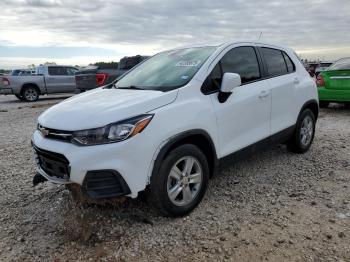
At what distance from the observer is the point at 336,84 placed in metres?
9.41

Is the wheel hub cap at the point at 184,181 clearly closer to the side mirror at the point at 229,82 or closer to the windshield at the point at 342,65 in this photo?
the side mirror at the point at 229,82

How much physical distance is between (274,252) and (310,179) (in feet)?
6.17

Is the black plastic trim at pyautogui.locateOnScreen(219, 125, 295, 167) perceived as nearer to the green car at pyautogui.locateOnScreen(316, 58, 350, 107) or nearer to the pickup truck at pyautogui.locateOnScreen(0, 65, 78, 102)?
the green car at pyautogui.locateOnScreen(316, 58, 350, 107)

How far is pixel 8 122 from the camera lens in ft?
32.6

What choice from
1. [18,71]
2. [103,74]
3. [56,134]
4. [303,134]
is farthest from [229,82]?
[18,71]

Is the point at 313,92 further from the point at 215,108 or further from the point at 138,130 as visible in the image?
the point at 138,130

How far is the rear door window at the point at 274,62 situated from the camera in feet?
15.9

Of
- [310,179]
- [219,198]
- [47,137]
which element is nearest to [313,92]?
[310,179]

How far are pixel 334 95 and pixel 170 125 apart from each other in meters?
7.59

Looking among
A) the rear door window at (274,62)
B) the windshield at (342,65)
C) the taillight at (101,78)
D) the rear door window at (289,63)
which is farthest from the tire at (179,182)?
the taillight at (101,78)

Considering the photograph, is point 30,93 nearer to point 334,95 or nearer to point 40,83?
point 40,83

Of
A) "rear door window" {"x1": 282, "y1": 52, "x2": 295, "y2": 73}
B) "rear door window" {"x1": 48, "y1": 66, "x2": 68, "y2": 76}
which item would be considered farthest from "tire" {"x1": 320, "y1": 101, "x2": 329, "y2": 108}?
"rear door window" {"x1": 48, "y1": 66, "x2": 68, "y2": 76}

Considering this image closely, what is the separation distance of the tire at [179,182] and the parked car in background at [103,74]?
7585 millimetres

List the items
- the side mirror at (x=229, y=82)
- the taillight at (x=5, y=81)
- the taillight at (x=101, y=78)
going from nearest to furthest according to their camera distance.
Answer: the side mirror at (x=229, y=82) < the taillight at (x=101, y=78) < the taillight at (x=5, y=81)
